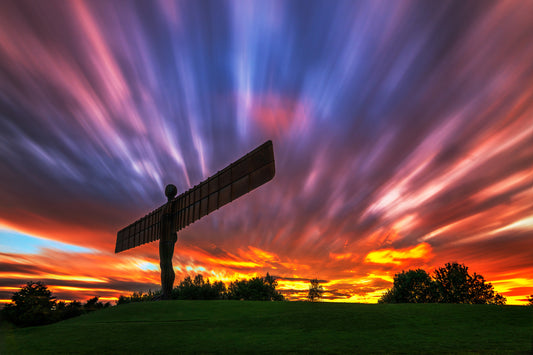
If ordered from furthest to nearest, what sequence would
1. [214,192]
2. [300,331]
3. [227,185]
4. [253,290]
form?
1. [253,290]
2. [214,192]
3. [227,185]
4. [300,331]

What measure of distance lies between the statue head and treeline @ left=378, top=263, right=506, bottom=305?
38.9m

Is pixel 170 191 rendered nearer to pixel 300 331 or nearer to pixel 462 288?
pixel 300 331

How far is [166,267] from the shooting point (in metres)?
23.5

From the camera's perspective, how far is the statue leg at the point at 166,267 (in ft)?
75.9

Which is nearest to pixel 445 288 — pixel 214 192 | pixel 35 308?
pixel 214 192

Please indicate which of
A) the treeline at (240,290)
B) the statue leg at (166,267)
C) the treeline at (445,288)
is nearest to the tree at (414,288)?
the treeline at (445,288)

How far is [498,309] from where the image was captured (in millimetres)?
15305

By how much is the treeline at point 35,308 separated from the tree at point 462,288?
46.4 m

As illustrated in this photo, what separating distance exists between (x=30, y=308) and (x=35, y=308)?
577 mm

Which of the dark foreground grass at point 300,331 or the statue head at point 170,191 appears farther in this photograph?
the statue head at point 170,191

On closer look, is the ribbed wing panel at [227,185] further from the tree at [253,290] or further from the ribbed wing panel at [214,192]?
the tree at [253,290]

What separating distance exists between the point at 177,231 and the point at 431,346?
1951 cm

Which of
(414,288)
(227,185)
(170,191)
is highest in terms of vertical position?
(170,191)

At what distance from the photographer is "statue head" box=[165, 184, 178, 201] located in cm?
2630
